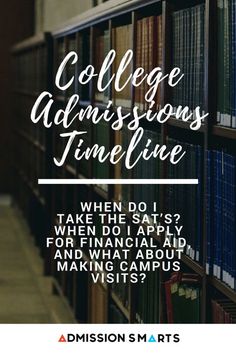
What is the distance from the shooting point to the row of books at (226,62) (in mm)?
2164

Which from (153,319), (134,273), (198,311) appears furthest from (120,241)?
(198,311)

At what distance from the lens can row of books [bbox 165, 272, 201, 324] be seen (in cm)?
263

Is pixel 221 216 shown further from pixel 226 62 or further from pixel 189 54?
pixel 189 54

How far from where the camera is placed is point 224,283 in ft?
7.56

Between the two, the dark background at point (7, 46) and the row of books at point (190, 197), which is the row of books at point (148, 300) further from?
the dark background at point (7, 46)

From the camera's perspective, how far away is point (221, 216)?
2.29 metres

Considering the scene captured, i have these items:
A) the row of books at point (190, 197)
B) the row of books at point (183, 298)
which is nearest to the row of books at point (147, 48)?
the row of books at point (190, 197)

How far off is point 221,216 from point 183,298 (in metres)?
0.52

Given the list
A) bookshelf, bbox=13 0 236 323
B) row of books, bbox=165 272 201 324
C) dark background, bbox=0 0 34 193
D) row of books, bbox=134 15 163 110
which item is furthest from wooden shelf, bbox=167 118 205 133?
dark background, bbox=0 0 34 193

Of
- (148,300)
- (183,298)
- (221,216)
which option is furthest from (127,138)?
(221,216)

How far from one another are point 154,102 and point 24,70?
5557 mm

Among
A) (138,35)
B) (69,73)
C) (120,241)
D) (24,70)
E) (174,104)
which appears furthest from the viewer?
(24,70)

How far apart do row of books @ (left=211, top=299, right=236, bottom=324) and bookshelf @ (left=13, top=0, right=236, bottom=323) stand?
2cm
